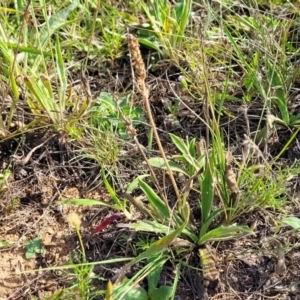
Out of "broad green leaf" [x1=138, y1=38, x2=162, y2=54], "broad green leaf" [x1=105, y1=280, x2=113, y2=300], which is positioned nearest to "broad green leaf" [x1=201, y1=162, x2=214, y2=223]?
"broad green leaf" [x1=105, y1=280, x2=113, y2=300]

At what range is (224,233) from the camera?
52.7 inches

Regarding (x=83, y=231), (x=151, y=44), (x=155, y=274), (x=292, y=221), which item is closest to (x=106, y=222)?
(x=83, y=231)

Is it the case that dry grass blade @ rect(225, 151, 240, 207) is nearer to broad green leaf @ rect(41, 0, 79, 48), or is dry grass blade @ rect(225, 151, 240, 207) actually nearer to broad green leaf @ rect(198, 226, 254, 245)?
broad green leaf @ rect(198, 226, 254, 245)

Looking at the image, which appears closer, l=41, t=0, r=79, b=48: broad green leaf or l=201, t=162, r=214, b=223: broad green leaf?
l=201, t=162, r=214, b=223: broad green leaf

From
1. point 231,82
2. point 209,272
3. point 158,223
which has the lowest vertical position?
point 209,272

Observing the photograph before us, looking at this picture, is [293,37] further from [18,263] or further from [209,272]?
[18,263]

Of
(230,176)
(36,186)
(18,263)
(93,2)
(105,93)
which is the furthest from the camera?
(93,2)

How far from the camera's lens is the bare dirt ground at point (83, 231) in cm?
141

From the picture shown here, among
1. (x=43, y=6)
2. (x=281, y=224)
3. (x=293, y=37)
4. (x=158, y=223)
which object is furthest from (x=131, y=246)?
(x=293, y=37)

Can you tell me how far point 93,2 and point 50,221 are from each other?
0.78m

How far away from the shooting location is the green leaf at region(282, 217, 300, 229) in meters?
1.41

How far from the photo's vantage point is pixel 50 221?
156 centimetres

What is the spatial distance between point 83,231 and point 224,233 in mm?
400

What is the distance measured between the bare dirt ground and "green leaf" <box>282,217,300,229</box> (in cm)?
4
